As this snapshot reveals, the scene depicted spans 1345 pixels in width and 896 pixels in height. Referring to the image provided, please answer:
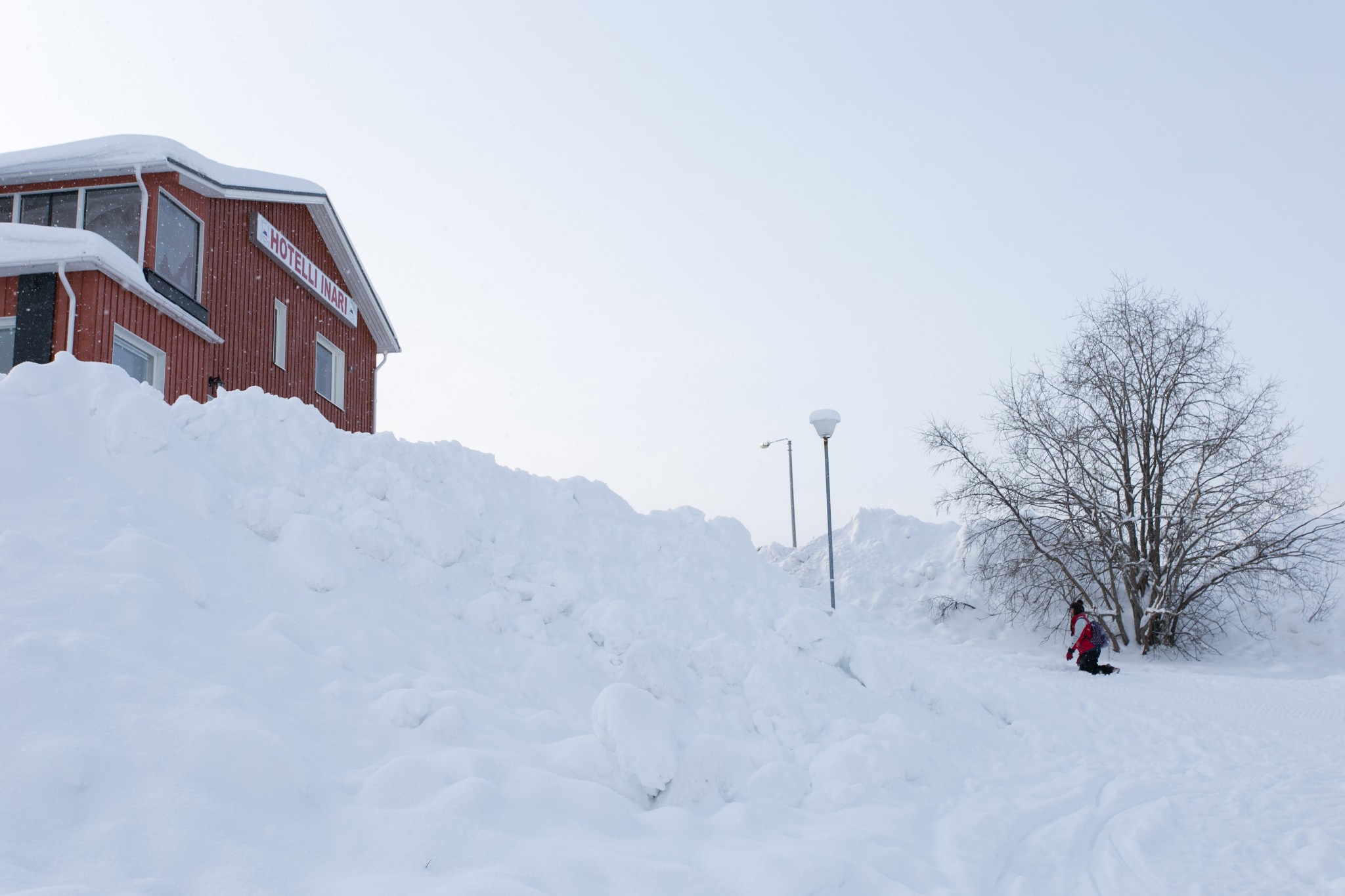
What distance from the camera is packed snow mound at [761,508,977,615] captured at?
19.3 meters

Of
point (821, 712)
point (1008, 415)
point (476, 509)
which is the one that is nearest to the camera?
point (821, 712)

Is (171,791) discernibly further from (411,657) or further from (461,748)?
(411,657)

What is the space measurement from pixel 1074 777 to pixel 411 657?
5.16 m

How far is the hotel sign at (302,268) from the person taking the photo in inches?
557

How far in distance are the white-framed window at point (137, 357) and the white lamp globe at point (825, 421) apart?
30.4 feet

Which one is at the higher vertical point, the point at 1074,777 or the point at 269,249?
the point at 269,249

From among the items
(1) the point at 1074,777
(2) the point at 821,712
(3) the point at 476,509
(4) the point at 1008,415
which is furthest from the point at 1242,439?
(3) the point at 476,509

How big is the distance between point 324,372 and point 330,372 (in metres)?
0.33

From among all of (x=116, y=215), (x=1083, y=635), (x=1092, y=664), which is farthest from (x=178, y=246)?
(x=1092, y=664)

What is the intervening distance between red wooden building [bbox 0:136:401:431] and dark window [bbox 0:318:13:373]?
0.8 inches

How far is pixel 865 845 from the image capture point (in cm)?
444

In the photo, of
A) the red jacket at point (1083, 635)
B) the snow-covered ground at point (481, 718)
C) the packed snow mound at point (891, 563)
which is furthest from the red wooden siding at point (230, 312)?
the red jacket at point (1083, 635)

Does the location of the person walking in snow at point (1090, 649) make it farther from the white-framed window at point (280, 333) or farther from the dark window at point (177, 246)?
the dark window at point (177, 246)

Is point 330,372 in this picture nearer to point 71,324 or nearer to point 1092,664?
point 71,324
